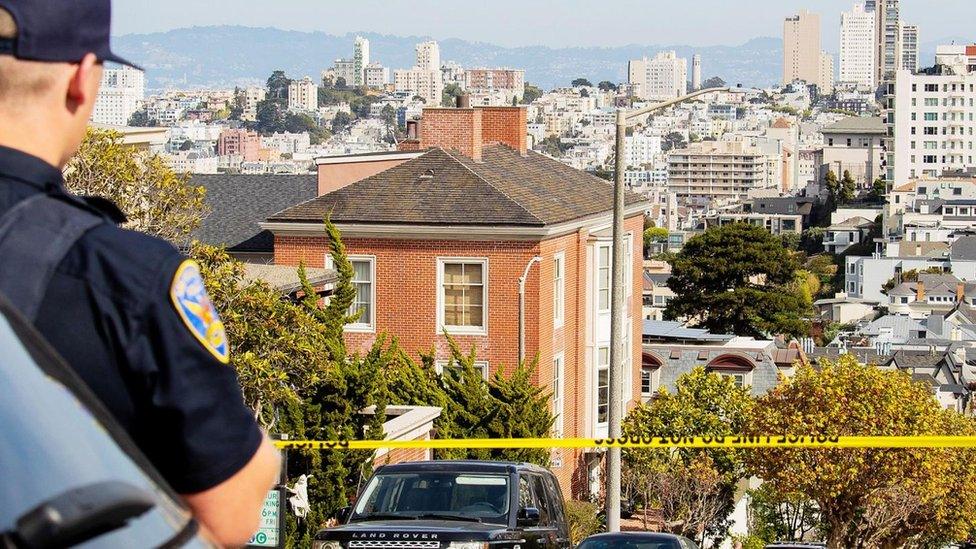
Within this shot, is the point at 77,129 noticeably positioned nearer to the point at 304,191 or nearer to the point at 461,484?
the point at 461,484

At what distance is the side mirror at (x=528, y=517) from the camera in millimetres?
13195

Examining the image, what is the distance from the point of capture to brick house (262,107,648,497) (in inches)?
1475

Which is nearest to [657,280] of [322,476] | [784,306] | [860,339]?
[860,339]

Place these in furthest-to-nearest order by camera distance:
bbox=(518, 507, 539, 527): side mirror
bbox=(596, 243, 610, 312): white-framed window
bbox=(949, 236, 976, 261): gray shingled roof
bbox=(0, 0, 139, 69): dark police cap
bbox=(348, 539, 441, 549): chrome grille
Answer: bbox=(949, 236, 976, 261): gray shingled roof → bbox=(596, 243, 610, 312): white-framed window → bbox=(518, 507, 539, 527): side mirror → bbox=(348, 539, 441, 549): chrome grille → bbox=(0, 0, 139, 69): dark police cap

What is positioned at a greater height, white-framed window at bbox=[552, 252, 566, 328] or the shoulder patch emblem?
the shoulder patch emblem

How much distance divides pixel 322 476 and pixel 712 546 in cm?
2462

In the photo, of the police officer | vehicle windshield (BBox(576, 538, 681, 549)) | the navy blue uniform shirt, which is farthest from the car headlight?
the navy blue uniform shirt

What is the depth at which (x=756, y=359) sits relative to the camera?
2901 inches

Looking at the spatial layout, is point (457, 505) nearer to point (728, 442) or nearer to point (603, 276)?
point (728, 442)

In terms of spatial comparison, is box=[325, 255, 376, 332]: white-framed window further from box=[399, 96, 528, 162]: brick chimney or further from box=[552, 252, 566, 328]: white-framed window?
box=[552, 252, 566, 328]: white-framed window

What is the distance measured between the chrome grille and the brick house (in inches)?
934

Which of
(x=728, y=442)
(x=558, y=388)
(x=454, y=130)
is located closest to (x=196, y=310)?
(x=728, y=442)

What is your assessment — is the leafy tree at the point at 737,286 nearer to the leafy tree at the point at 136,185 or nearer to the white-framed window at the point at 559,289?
the white-framed window at the point at 559,289

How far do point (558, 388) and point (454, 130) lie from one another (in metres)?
6.07
